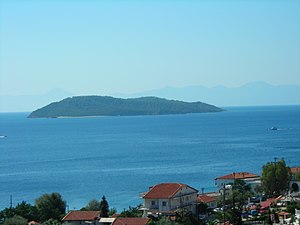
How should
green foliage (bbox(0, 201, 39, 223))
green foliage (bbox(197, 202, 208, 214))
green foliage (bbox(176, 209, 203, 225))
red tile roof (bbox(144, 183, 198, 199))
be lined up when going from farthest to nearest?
green foliage (bbox(197, 202, 208, 214)), red tile roof (bbox(144, 183, 198, 199)), green foliage (bbox(0, 201, 39, 223)), green foliage (bbox(176, 209, 203, 225))

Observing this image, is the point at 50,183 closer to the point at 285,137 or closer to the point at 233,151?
the point at 233,151

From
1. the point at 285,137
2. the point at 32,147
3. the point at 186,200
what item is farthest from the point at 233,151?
the point at 186,200

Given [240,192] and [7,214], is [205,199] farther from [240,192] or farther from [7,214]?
[7,214]

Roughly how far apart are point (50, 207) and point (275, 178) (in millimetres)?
11752

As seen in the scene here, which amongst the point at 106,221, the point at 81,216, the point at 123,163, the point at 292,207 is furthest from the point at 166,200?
the point at 123,163

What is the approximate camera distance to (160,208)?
25.9 metres

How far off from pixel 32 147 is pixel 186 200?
57.6 m

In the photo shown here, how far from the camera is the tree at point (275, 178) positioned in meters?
31.2

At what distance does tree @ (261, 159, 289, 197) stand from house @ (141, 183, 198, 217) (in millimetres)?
6450

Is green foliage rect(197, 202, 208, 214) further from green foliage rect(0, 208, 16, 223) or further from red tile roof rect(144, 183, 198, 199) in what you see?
green foliage rect(0, 208, 16, 223)

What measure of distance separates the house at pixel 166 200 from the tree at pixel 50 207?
12.8 feet

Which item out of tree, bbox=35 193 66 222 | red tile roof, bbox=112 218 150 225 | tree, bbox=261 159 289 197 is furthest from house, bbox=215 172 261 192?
red tile roof, bbox=112 218 150 225

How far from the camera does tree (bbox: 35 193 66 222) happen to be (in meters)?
26.9

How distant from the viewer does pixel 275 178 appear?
31438 millimetres
